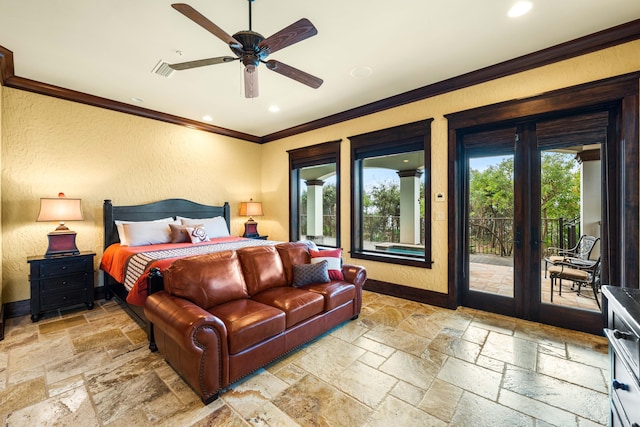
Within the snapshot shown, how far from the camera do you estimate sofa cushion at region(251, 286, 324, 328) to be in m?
2.51

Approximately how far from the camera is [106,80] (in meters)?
3.64

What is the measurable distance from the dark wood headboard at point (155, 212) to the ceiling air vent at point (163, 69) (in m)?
2.14

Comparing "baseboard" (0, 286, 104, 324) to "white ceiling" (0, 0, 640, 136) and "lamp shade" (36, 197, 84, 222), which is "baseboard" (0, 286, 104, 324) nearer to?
"lamp shade" (36, 197, 84, 222)

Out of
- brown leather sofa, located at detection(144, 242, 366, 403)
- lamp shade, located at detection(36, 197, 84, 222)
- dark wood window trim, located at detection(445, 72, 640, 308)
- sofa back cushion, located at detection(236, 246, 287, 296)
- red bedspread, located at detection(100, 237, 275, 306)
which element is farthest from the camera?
lamp shade, located at detection(36, 197, 84, 222)

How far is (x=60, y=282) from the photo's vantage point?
352cm

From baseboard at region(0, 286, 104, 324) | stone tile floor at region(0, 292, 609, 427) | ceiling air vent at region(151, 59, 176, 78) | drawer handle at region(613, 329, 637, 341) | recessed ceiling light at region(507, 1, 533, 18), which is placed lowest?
stone tile floor at region(0, 292, 609, 427)

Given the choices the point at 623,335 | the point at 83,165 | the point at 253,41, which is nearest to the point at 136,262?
the point at 83,165

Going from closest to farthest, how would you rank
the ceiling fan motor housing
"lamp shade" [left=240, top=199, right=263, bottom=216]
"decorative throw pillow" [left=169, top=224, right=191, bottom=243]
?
the ceiling fan motor housing, "decorative throw pillow" [left=169, top=224, right=191, bottom=243], "lamp shade" [left=240, top=199, right=263, bottom=216]

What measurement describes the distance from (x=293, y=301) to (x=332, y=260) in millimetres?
942

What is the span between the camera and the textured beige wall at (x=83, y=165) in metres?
3.59

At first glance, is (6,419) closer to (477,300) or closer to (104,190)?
(104,190)

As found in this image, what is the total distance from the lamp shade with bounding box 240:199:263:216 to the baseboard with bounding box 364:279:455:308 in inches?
114

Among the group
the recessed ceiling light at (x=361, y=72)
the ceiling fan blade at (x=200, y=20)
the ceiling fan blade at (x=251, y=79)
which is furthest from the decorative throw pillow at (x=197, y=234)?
the recessed ceiling light at (x=361, y=72)

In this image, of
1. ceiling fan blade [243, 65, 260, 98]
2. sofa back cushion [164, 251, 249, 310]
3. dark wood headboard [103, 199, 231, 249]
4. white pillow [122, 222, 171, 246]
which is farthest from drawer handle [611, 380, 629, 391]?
dark wood headboard [103, 199, 231, 249]
